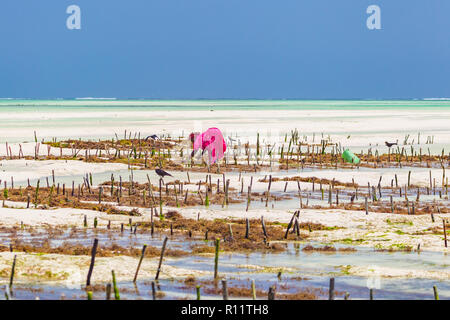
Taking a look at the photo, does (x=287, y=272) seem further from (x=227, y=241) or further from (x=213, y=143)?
(x=213, y=143)

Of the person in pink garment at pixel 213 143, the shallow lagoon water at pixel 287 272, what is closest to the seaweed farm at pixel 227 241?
the shallow lagoon water at pixel 287 272

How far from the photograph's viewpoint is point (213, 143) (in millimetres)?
35188

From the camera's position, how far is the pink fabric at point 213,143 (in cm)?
3450

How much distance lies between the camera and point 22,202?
2116 cm

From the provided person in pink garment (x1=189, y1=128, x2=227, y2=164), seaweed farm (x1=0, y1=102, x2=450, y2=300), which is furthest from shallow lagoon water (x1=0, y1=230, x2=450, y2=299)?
Answer: person in pink garment (x1=189, y1=128, x2=227, y2=164)

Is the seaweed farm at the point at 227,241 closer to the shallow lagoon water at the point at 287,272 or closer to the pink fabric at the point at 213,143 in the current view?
the shallow lagoon water at the point at 287,272

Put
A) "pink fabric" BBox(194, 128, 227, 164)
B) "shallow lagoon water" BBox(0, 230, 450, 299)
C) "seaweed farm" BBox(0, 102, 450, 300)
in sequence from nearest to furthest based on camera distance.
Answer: "shallow lagoon water" BBox(0, 230, 450, 299)
"seaweed farm" BBox(0, 102, 450, 300)
"pink fabric" BBox(194, 128, 227, 164)

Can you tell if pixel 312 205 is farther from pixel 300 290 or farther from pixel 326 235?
pixel 300 290

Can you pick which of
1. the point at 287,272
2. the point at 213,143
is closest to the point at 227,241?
the point at 287,272

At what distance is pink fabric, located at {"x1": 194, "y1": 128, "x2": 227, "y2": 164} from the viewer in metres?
34.5

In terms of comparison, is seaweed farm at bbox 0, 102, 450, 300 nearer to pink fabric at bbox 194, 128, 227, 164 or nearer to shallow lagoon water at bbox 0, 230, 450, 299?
shallow lagoon water at bbox 0, 230, 450, 299

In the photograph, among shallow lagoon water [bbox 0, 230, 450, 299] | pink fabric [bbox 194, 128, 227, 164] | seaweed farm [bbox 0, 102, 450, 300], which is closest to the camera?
shallow lagoon water [bbox 0, 230, 450, 299]
